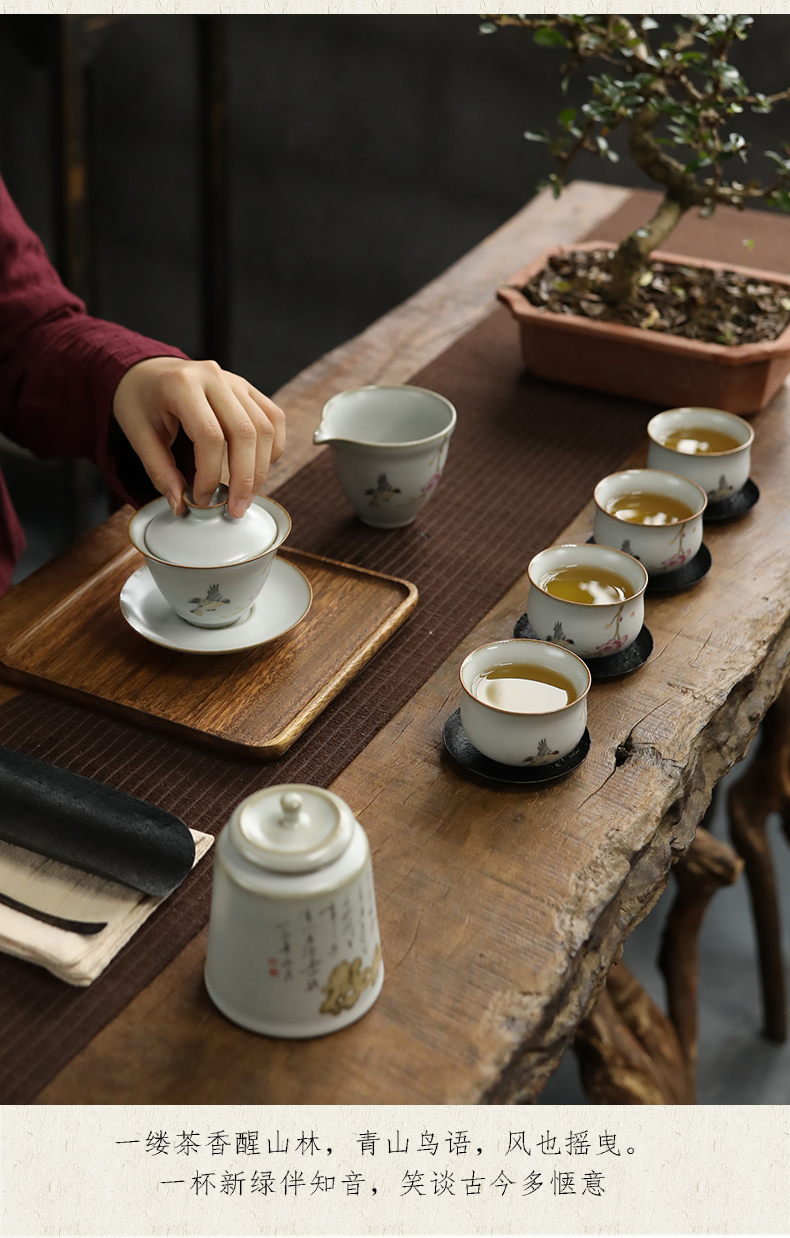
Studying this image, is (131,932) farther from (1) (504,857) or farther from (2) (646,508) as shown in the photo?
(2) (646,508)

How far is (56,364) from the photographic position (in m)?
1.28

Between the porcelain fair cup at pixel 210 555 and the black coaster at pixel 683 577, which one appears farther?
the black coaster at pixel 683 577

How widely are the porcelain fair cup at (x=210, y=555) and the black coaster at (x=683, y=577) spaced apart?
356 millimetres

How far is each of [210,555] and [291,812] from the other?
0.36 m

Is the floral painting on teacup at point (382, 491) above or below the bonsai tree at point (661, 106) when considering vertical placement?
below

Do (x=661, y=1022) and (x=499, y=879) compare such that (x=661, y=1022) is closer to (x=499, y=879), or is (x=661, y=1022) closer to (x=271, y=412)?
(x=499, y=879)

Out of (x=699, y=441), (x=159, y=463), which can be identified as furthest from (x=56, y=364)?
(x=699, y=441)

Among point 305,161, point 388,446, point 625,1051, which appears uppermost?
point 388,446

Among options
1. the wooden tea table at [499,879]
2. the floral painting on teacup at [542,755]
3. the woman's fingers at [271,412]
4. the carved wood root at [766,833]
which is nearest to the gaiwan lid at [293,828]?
the wooden tea table at [499,879]

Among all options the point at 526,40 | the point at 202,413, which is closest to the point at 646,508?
the point at 202,413

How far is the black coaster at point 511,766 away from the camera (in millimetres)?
970

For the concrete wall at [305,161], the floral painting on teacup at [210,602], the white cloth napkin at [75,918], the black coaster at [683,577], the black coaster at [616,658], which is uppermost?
the floral painting on teacup at [210,602]

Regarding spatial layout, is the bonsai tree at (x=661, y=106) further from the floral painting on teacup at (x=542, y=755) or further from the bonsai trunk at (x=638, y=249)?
the floral painting on teacup at (x=542, y=755)

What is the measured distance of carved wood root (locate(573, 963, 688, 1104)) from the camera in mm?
Answer: 1506
